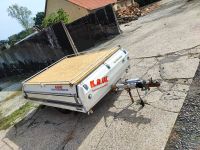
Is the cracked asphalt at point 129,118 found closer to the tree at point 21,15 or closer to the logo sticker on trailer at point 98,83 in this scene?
the logo sticker on trailer at point 98,83

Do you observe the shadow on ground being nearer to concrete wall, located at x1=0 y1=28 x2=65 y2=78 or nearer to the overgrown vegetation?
the overgrown vegetation

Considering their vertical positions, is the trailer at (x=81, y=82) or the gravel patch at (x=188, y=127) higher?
the trailer at (x=81, y=82)

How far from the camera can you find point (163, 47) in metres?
9.86

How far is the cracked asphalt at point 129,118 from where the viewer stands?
5.33m

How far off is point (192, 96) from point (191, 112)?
599 millimetres

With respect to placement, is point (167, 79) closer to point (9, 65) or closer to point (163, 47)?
point (163, 47)

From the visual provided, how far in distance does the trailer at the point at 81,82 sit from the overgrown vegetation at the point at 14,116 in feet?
4.32

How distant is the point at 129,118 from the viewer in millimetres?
5977

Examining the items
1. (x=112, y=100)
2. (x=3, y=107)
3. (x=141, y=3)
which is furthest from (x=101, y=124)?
(x=141, y=3)

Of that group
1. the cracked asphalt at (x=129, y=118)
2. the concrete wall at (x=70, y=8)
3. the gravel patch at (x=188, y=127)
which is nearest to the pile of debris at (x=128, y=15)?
the concrete wall at (x=70, y=8)

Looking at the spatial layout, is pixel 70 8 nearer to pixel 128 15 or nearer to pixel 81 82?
pixel 128 15

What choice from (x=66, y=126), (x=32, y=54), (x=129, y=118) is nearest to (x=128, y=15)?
(x=32, y=54)

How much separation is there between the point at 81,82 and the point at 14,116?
170 inches

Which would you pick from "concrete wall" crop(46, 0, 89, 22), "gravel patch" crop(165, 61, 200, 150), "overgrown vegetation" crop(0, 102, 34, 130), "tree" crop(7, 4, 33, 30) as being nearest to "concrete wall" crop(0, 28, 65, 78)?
"overgrown vegetation" crop(0, 102, 34, 130)
